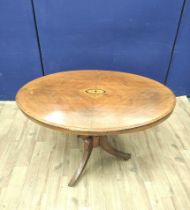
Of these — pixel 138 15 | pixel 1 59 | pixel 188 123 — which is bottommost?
pixel 188 123

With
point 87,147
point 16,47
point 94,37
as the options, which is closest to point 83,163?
point 87,147

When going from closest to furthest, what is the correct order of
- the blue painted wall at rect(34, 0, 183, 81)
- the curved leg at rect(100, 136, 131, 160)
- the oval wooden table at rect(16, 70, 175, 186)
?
1. the oval wooden table at rect(16, 70, 175, 186)
2. the curved leg at rect(100, 136, 131, 160)
3. the blue painted wall at rect(34, 0, 183, 81)

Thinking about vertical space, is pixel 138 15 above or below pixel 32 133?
above

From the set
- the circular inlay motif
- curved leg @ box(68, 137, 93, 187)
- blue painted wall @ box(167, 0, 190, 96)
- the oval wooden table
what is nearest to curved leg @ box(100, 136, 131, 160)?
the oval wooden table

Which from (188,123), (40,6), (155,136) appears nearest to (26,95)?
(40,6)

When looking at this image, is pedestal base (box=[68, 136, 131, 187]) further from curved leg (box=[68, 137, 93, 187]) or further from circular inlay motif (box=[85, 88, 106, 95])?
circular inlay motif (box=[85, 88, 106, 95])

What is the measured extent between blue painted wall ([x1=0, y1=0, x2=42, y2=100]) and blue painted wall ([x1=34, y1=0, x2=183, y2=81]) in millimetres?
100

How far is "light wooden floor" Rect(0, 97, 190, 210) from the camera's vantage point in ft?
4.73

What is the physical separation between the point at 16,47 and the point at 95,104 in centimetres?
127

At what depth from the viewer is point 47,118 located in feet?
3.88

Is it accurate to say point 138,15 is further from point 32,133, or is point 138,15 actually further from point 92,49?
point 32,133

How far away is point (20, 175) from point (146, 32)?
1.58 meters

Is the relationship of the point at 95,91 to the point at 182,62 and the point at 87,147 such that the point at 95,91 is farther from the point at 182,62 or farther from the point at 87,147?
the point at 182,62

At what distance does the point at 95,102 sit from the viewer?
52.4 inches
